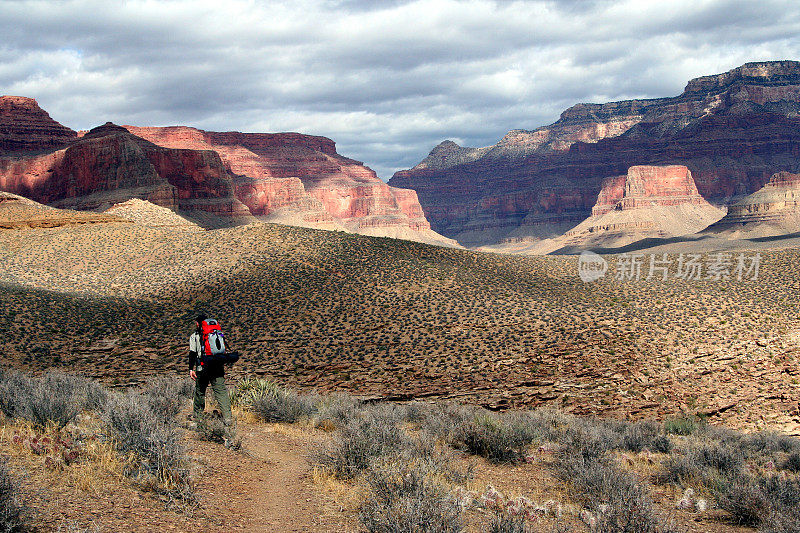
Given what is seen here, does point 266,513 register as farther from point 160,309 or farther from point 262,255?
point 262,255

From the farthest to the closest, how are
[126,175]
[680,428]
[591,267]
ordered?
1. [126,175]
2. [591,267]
3. [680,428]

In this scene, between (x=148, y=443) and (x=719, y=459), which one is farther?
(x=719, y=459)

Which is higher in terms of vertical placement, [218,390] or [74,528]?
[218,390]

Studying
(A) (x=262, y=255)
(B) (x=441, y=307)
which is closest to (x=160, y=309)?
(A) (x=262, y=255)

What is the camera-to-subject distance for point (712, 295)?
32.0 m

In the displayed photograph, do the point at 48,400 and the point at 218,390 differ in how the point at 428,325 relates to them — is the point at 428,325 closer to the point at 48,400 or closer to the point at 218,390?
the point at 218,390

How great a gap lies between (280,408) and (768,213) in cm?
16685

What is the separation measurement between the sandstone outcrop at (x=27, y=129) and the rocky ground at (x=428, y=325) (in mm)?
82221

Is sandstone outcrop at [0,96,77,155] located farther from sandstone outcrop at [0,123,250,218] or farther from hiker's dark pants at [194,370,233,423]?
hiker's dark pants at [194,370,233,423]

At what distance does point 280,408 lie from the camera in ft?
48.1

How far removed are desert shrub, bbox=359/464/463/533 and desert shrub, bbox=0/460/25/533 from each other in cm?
360

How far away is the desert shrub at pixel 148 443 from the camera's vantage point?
8188mm

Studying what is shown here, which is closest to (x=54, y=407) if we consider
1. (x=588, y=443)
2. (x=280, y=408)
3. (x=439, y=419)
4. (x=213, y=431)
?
(x=213, y=431)

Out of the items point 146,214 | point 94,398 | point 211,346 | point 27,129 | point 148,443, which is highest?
point 27,129
